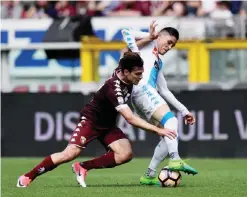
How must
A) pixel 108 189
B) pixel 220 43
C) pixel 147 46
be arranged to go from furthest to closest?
pixel 220 43 < pixel 147 46 < pixel 108 189

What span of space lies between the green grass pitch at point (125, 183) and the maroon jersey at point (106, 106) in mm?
829

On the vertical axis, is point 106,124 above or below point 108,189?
above

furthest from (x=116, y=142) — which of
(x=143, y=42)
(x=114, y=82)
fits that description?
(x=143, y=42)

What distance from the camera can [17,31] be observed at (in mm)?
21016

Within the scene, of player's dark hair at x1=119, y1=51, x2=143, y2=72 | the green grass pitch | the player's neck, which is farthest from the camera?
the player's neck

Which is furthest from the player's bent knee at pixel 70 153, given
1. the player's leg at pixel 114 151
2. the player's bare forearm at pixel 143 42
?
the player's bare forearm at pixel 143 42

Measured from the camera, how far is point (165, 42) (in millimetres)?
12578

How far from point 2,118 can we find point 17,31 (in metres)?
2.37

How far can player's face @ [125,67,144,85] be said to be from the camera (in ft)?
37.5

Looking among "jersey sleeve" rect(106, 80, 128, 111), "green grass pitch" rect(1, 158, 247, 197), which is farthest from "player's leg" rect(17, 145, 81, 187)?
"jersey sleeve" rect(106, 80, 128, 111)

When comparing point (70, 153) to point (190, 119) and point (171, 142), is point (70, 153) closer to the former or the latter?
point (171, 142)

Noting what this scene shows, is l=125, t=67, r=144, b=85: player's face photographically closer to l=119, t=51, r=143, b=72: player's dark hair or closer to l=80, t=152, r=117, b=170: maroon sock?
l=119, t=51, r=143, b=72: player's dark hair

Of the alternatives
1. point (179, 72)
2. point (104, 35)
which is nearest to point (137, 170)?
point (179, 72)

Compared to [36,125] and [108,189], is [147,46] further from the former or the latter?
[36,125]
